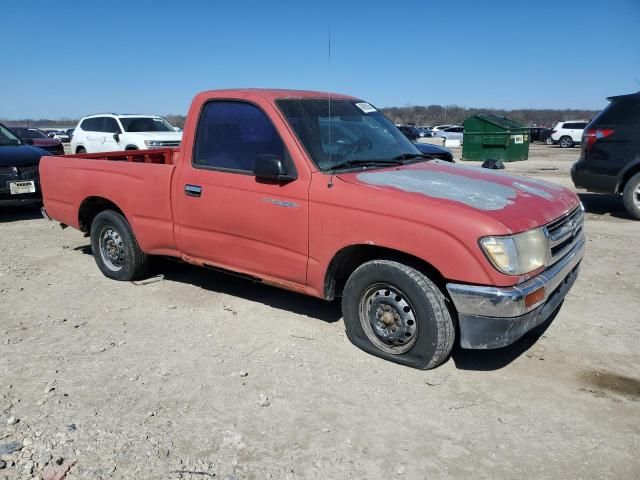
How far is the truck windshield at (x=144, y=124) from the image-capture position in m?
15.4

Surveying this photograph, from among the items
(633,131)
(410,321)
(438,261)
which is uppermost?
(633,131)

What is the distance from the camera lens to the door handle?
4.60 metres

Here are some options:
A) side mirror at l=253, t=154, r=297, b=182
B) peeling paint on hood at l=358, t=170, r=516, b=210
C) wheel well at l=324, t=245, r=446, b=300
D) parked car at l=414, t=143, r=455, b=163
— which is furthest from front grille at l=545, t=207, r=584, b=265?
parked car at l=414, t=143, r=455, b=163

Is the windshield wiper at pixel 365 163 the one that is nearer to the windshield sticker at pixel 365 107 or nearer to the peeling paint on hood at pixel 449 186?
the peeling paint on hood at pixel 449 186

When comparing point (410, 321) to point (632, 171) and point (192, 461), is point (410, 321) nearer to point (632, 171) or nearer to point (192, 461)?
point (192, 461)

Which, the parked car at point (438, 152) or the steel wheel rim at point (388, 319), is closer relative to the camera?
the steel wheel rim at point (388, 319)

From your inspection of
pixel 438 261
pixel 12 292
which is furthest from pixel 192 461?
pixel 12 292

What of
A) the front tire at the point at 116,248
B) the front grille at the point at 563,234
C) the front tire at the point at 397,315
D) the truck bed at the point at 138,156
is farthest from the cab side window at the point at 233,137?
the truck bed at the point at 138,156

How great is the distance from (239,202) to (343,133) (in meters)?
1.01

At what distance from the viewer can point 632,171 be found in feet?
28.0

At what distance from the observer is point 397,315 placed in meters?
3.71

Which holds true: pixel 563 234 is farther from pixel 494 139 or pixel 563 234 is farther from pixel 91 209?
pixel 494 139

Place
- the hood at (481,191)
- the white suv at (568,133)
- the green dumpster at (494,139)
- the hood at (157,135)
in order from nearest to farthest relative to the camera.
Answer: the hood at (481,191) → the hood at (157,135) → the green dumpster at (494,139) → the white suv at (568,133)

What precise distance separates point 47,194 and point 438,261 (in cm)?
479
